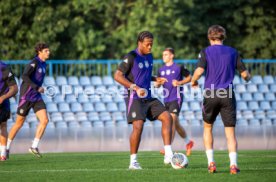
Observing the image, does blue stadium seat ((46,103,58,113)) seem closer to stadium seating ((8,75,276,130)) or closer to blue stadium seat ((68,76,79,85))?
stadium seating ((8,75,276,130))

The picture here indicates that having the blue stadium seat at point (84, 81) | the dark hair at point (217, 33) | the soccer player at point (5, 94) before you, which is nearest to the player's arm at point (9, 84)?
the soccer player at point (5, 94)

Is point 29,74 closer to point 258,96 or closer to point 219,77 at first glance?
point 219,77

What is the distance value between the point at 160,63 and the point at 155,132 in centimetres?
403

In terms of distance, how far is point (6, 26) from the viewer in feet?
96.4

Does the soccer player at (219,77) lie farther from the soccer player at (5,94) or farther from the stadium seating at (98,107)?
the stadium seating at (98,107)

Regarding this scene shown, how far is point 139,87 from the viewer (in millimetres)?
12695

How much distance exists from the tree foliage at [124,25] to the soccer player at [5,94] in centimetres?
1400

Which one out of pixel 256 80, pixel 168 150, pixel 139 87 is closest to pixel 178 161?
pixel 168 150

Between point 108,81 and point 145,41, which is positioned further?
point 108,81

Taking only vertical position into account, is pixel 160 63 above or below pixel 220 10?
below

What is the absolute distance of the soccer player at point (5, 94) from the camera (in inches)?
558

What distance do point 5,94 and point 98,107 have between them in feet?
32.4

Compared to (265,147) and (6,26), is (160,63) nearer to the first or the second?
(265,147)

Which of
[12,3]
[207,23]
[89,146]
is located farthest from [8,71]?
[207,23]
